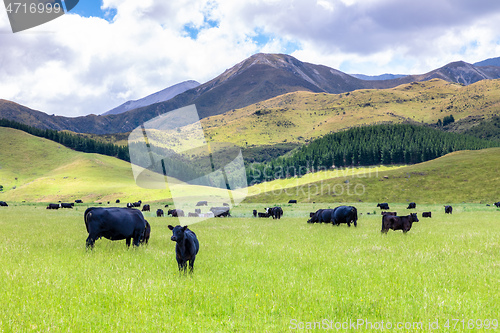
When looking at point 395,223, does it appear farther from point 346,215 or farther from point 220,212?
point 220,212

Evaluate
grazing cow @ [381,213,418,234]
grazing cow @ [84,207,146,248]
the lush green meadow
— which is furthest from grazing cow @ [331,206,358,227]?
grazing cow @ [84,207,146,248]

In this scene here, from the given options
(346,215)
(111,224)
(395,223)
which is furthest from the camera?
(346,215)

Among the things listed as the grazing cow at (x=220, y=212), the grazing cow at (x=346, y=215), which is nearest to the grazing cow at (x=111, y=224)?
the grazing cow at (x=346, y=215)

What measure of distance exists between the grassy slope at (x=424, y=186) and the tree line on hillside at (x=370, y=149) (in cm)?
4066

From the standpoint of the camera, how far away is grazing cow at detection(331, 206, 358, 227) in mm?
25672

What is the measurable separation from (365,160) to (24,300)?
515 feet

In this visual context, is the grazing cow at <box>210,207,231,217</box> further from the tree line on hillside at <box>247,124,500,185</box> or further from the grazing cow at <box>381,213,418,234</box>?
the tree line on hillside at <box>247,124,500,185</box>

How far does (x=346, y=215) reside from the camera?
26328mm

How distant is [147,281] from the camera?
28.5 feet

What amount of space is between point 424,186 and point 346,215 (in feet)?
235

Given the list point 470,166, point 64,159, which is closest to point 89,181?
point 64,159

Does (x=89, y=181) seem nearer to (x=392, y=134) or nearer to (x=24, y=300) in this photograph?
(x=24, y=300)

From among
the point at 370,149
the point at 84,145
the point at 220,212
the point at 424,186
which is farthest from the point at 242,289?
the point at 84,145

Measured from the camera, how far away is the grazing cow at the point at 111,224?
1363 cm
